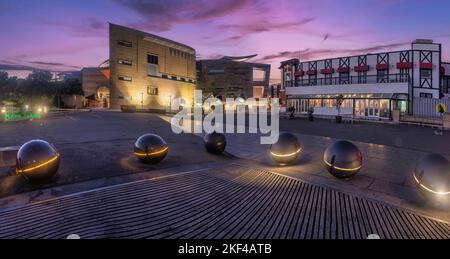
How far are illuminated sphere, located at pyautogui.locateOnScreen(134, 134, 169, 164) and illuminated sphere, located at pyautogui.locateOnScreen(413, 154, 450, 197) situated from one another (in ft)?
22.0

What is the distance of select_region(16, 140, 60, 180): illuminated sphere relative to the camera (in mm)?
6031

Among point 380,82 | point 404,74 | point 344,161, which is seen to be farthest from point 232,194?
point 404,74

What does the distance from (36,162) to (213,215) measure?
4306 millimetres

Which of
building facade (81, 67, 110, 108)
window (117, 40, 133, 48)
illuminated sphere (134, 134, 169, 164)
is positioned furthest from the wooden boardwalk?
building facade (81, 67, 110, 108)

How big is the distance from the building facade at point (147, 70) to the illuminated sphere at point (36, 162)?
1789 inches

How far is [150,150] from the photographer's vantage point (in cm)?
818

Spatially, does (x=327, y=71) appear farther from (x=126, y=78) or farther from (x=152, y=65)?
(x=126, y=78)

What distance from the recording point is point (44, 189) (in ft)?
19.4

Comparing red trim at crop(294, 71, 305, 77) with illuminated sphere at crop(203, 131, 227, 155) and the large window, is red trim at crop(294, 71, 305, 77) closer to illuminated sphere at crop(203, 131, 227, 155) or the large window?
the large window

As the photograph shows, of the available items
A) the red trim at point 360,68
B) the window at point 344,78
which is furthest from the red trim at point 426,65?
the window at point 344,78

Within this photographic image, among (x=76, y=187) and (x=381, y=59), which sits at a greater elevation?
(x=381, y=59)
